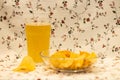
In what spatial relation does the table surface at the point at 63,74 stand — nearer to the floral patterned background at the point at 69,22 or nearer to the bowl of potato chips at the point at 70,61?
the bowl of potato chips at the point at 70,61

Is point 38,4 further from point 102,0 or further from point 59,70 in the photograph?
point 59,70

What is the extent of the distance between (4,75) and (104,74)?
28 cm

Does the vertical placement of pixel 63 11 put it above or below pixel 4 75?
above

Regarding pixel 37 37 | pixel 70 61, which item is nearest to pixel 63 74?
pixel 70 61

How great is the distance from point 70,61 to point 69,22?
531mm

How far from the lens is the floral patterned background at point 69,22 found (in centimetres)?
141

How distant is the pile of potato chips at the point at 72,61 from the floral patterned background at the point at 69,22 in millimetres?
478

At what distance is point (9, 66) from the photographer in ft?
3.44

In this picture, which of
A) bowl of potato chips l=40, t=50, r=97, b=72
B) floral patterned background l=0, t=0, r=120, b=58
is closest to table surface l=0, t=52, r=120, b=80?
bowl of potato chips l=40, t=50, r=97, b=72

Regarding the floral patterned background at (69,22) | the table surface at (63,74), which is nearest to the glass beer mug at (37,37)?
the table surface at (63,74)

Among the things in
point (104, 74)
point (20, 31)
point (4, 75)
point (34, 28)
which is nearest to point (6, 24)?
point (20, 31)

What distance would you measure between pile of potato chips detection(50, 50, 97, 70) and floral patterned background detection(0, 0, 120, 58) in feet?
1.57

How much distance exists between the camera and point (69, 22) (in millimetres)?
1430

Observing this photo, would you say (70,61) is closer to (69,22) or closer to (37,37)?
(37,37)
